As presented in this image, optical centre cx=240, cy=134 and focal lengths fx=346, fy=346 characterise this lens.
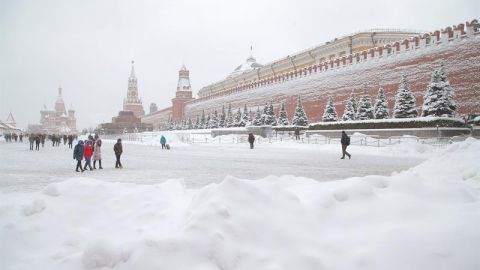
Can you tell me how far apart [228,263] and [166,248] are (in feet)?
1.67

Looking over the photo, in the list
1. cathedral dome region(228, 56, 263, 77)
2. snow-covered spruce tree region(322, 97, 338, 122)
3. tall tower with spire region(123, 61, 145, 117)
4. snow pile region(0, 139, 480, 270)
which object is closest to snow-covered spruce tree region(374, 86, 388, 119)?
snow-covered spruce tree region(322, 97, 338, 122)

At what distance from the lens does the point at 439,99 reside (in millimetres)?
19984

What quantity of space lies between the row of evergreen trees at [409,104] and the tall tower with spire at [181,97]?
162ft

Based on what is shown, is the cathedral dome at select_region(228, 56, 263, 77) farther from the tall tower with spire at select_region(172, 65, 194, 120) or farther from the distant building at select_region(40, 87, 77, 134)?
the distant building at select_region(40, 87, 77, 134)

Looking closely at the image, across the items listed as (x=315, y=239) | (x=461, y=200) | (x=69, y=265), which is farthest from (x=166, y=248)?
(x=461, y=200)

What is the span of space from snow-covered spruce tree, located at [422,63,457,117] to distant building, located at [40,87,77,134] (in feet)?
456

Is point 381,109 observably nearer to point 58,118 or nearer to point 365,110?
point 365,110

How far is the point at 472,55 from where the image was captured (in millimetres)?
23312

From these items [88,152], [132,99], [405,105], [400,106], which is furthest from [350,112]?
[132,99]

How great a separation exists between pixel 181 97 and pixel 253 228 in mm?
74848

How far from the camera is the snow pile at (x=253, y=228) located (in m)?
2.68

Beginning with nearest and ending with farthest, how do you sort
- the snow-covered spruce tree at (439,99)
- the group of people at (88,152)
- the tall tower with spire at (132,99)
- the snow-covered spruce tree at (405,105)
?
1. the group of people at (88,152)
2. the snow-covered spruce tree at (439,99)
3. the snow-covered spruce tree at (405,105)
4. the tall tower with spire at (132,99)

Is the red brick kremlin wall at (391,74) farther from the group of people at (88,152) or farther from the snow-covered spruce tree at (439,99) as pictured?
the group of people at (88,152)

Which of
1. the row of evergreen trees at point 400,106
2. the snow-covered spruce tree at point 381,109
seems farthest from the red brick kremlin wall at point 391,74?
the row of evergreen trees at point 400,106
